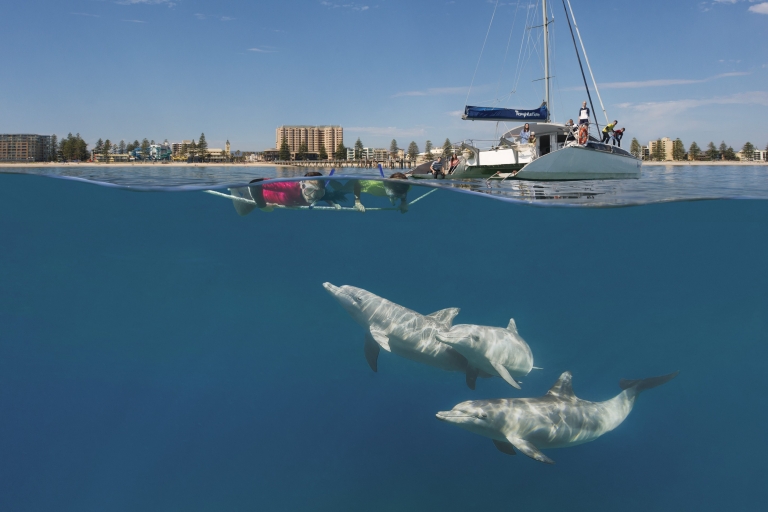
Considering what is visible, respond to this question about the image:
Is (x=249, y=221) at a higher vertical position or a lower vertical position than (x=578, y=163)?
lower

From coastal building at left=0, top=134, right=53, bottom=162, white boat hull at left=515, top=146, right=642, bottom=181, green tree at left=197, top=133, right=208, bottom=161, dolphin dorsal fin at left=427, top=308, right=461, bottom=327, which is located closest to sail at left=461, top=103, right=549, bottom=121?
white boat hull at left=515, top=146, right=642, bottom=181

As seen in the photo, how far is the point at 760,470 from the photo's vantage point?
11938mm

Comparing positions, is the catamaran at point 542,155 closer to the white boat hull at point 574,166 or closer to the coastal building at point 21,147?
the white boat hull at point 574,166

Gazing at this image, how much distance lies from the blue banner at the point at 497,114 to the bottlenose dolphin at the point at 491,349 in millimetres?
16166

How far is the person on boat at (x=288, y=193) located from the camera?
35.1ft

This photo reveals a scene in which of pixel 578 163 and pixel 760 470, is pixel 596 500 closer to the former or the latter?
pixel 760 470

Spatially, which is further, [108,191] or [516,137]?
[516,137]

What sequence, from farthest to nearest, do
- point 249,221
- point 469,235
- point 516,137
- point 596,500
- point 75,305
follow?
point 516,137, point 75,305, point 469,235, point 249,221, point 596,500

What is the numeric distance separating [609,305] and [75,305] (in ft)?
59.4

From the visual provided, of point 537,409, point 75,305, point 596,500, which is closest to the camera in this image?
point 537,409

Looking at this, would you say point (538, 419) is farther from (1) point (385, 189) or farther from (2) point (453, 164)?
(2) point (453, 164)

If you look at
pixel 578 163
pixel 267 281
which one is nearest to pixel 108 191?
pixel 267 281

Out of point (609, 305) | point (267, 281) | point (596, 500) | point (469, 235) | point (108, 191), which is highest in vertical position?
point (108, 191)

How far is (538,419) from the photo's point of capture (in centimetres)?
725
